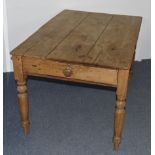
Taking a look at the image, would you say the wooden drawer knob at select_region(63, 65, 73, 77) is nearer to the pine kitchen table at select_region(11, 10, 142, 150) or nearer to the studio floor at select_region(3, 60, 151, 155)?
the pine kitchen table at select_region(11, 10, 142, 150)

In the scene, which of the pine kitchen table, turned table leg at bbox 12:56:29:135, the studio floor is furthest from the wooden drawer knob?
the studio floor

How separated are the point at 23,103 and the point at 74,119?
1.49ft

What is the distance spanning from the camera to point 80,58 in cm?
171

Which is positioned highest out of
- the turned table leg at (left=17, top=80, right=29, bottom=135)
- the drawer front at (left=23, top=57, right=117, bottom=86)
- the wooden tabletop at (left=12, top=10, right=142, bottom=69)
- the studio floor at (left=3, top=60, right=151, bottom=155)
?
the wooden tabletop at (left=12, top=10, right=142, bottom=69)

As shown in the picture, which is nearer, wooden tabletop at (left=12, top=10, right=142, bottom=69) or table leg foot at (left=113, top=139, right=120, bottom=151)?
wooden tabletop at (left=12, top=10, right=142, bottom=69)

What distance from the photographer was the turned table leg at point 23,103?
1.83 m

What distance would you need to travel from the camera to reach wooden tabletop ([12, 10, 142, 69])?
1.72 m

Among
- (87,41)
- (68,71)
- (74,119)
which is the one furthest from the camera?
(74,119)

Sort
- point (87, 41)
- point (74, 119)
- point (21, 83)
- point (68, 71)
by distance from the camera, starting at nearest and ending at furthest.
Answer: point (68, 71), point (21, 83), point (87, 41), point (74, 119)

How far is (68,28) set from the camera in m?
2.19

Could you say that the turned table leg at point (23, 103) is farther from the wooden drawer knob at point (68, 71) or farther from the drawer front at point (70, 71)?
the wooden drawer knob at point (68, 71)

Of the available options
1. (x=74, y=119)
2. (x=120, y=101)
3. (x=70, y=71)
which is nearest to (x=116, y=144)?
(x=120, y=101)

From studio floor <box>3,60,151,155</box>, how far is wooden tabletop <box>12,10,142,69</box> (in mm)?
549

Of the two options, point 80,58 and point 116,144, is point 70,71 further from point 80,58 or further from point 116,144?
point 116,144
